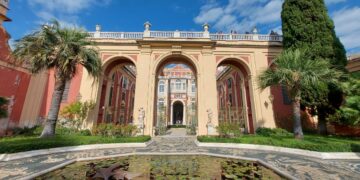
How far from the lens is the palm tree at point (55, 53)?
10711 millimetres

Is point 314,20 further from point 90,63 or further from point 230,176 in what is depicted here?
point 90,63

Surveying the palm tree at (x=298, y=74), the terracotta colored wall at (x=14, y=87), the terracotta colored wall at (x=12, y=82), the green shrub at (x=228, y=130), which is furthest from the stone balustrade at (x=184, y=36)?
the green shrub at (x=228, y=130)

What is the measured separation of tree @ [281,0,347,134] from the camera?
13547mm

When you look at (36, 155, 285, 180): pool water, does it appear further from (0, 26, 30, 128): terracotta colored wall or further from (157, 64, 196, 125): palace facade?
(157, 64, 196, 125): palace facade

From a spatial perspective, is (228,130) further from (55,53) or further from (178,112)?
(178,112)

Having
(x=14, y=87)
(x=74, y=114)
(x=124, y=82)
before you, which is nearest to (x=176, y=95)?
(x=124, y=82)

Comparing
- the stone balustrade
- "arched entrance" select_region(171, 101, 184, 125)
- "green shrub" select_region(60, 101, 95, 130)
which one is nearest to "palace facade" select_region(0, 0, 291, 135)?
the stone balustrade

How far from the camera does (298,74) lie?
10883mm

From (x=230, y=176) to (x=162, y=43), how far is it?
14.5 m

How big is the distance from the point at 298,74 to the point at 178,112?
31718 mm

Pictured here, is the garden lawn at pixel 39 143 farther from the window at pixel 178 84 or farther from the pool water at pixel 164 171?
the window at pixel 178 84

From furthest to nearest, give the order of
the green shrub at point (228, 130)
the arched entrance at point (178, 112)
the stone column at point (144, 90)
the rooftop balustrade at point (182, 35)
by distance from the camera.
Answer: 1. the arched entrance at point (178, 112)
2. the rooftop balustrade at point (182, 35)
3. the stone column at point (144, 90)
4. the green shrub at point (228, 130)

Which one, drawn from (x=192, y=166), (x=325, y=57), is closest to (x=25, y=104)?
(x=192, y=166)

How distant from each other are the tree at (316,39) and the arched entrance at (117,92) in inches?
631
